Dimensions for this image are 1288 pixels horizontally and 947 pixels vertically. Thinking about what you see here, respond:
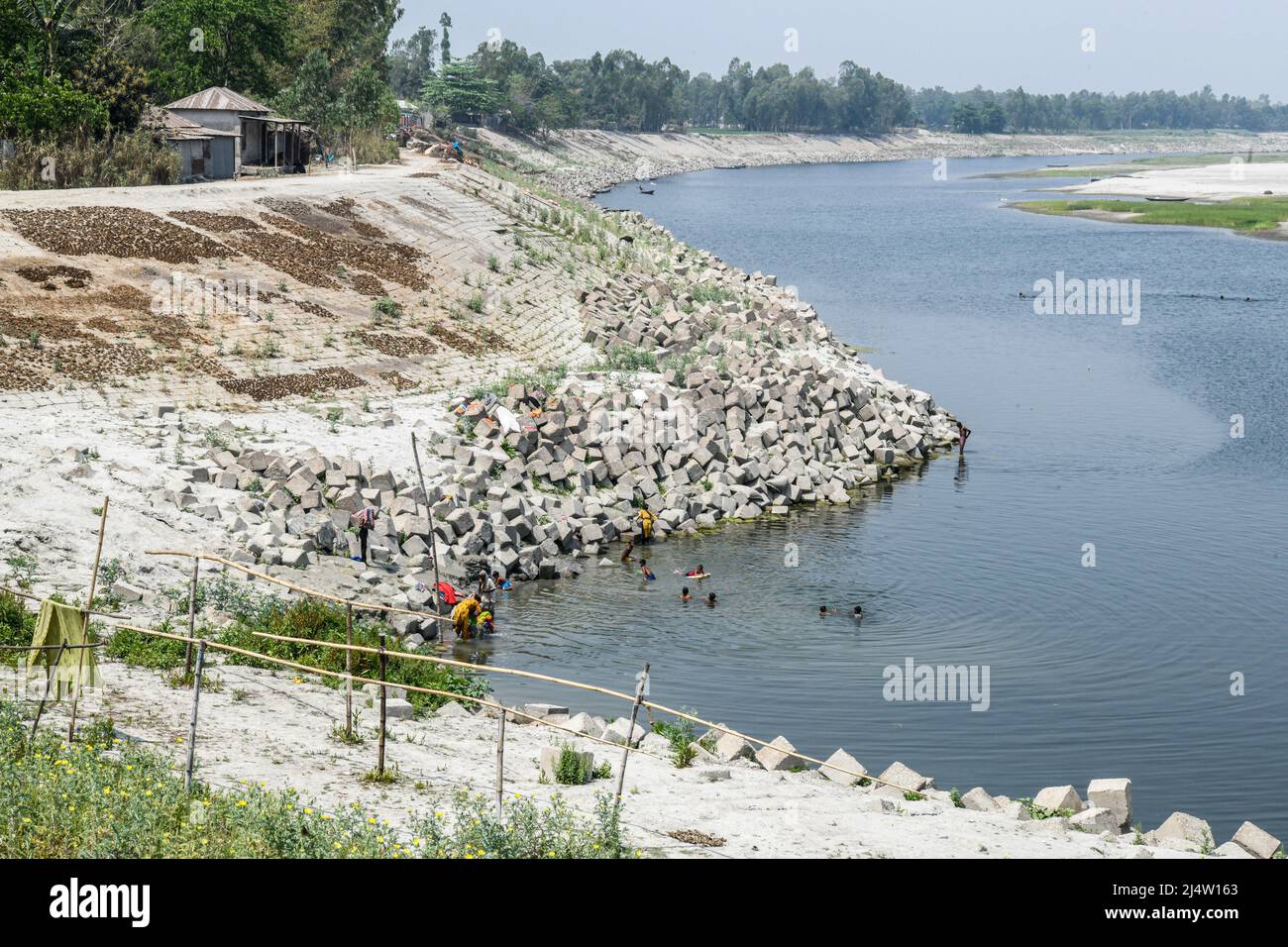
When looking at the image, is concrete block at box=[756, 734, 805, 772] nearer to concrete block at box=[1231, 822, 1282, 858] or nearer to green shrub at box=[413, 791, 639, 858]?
green shrub at box=[413, 791, 639, 858]

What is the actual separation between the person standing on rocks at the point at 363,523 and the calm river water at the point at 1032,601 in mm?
3239

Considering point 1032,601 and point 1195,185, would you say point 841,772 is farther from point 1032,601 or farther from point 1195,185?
Result: point 1195,185

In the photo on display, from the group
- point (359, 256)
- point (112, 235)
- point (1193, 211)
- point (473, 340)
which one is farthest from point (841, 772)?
point (1193, 211)

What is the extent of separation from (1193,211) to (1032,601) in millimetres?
109698

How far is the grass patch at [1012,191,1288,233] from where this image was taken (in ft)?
387

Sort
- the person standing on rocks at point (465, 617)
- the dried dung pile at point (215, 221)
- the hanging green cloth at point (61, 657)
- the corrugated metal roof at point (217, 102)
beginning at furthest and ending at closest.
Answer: the corrugated metal roof at point (217, 102) → the dried dung pile at point (215, 221) → the person standing on rocks at point (465, 617) → the hanging green cloth at point (61, 657)

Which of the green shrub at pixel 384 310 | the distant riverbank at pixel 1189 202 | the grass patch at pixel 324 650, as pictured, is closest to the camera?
the grass patch at pixel 324 650

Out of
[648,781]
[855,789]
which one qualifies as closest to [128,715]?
[648,781]

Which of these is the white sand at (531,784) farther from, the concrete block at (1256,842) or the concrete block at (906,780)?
the concrete block at (1256,842)

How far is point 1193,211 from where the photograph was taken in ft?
421

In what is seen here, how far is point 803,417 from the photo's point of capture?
137 feet

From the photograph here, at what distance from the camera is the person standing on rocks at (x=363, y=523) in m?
29.2

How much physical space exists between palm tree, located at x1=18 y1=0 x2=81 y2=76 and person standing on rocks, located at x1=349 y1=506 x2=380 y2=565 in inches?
1508

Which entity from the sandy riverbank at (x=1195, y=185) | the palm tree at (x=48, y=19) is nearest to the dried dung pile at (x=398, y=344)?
the palm tree at (x=48, y=19)
